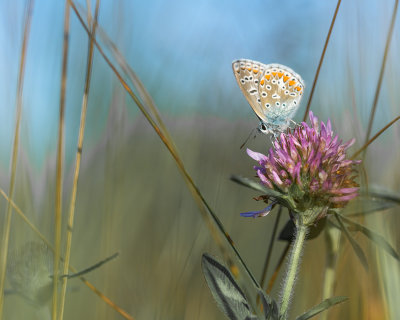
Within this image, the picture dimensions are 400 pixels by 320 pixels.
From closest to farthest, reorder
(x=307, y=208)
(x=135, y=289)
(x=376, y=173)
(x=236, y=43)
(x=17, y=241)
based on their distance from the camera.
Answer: (x=307, y=208) < (x=376, y=173) < (x=17, y=241) < (x=135, y=289) < (x=236, y=43)

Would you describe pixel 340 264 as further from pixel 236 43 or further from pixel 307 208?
pixel 236 43

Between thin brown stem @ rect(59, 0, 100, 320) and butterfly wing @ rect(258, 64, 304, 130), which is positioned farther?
butterfly wing @ rect(258, 64, 304, 130)

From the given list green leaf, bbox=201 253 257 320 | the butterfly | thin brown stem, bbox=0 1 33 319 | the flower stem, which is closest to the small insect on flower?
the flower stem

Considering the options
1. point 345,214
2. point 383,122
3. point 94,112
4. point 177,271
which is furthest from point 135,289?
point 383,122

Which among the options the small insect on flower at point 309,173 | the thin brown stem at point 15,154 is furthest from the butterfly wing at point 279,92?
the thin brown stem at point 15,154

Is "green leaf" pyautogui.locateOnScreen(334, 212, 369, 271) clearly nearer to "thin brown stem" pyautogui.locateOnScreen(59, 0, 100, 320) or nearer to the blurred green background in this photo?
the blurred green background

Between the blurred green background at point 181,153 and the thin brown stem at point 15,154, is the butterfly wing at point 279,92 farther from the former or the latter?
the thin brown stem at point 15,154

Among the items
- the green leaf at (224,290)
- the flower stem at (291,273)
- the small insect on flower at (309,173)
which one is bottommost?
the green leaf at (224,290)
